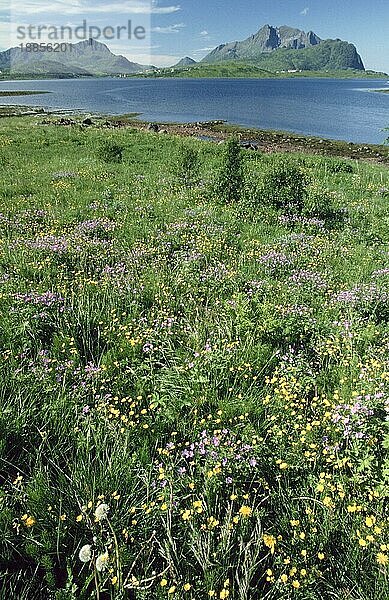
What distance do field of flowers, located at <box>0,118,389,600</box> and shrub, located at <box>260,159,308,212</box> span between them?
3.97 meters

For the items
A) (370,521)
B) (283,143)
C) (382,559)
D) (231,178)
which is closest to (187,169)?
(231,178)

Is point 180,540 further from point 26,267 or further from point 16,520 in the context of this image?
point 26,267

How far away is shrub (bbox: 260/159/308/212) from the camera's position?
14.1 m

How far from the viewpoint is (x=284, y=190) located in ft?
46.5

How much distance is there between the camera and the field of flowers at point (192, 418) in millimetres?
3090

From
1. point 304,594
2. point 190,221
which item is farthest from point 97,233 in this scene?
point 304,594

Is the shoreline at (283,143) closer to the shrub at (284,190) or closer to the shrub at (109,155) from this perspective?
the shrub at (109,155)

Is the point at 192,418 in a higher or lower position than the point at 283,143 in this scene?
lower

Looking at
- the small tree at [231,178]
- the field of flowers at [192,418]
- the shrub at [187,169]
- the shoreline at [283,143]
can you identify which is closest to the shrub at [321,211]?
the small tree at [231,178]

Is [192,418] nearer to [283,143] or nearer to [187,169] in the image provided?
[187,169]

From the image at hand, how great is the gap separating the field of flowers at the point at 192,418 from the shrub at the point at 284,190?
3973 mm

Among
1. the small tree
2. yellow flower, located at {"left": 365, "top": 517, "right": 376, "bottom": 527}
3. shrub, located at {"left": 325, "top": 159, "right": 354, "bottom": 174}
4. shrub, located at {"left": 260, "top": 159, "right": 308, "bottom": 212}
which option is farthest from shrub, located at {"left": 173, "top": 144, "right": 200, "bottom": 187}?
yellow flower, located at {"left": 365, "top": 517, "right": 376, "bottom": 527}

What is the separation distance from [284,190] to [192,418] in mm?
11379

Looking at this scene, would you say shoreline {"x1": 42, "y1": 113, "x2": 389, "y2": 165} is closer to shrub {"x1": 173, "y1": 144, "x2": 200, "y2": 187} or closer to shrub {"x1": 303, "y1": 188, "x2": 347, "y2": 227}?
shrub {"x1": 173, "y1": 144, "x2": 200, "y2": 187}
